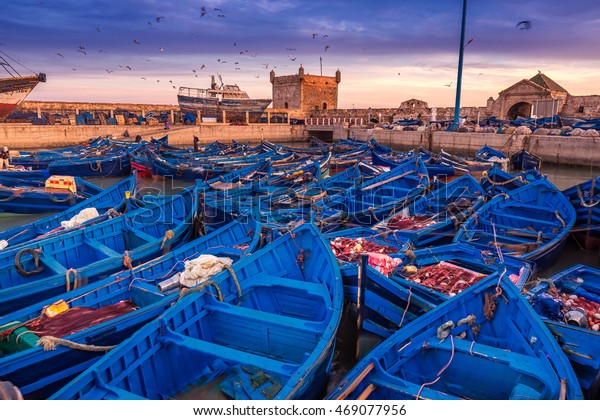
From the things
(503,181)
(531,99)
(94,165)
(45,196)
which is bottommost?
(45,196)

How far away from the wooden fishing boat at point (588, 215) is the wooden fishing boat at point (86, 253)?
10654mm

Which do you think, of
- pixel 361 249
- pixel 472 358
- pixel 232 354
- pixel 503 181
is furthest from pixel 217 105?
pixel 472 358

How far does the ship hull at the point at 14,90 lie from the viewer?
103ft

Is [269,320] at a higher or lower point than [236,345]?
higher

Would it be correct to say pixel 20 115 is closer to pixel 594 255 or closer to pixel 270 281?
pixel 270 281

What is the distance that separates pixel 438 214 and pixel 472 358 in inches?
270

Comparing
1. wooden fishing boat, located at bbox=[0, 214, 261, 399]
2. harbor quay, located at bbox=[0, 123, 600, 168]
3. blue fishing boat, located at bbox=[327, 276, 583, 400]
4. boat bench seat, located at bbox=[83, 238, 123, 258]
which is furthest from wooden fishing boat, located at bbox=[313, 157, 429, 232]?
harbor quay, located at bbox=[0, 123, 600, 168]

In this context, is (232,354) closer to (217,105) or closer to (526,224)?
(526,224)

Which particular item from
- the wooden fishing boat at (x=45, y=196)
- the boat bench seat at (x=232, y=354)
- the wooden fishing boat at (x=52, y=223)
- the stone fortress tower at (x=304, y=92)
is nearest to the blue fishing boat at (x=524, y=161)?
the wooden fishing boat at (x=52, y=223)

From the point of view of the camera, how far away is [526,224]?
1113 cm

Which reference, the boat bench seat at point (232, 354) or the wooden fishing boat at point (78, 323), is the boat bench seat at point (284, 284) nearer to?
the wooden fishing boat at point (78, 323)

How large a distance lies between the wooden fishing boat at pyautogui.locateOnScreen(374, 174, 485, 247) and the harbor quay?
16392mm

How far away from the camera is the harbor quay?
2588 centimetres
